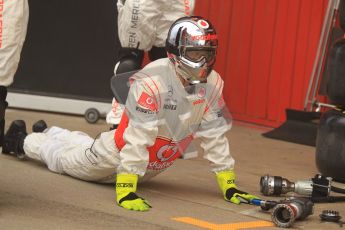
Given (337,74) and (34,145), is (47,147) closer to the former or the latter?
(34,145)

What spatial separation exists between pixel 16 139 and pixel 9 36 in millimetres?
1984

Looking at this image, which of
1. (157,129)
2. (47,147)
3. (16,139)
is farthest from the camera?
(16,139)

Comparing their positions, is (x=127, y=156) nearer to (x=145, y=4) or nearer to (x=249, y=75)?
(x=145, y=4)

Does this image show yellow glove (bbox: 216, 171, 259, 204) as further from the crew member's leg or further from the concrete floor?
the crew member's leg

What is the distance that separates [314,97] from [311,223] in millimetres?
3741

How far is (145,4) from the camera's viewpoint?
23.2 ft

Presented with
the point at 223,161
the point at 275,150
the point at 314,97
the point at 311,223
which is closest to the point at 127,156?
the point at 223,161

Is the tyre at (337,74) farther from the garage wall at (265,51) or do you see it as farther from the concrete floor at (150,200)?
the garage wall at (265,51)

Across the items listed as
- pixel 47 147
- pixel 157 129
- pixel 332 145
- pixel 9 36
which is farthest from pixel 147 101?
pixel 332 145

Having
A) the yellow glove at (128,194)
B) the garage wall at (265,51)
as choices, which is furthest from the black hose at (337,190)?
the garage wall at (265,51)

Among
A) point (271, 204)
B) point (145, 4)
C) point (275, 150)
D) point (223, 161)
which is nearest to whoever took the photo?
point (271, 204)

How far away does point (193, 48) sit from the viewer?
5707 millimetres

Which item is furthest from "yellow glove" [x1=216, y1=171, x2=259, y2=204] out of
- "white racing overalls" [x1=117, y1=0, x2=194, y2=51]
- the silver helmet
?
"white racing overalls" [x1=117, y1=0, x2=194, y2=51]

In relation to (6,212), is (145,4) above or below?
above
